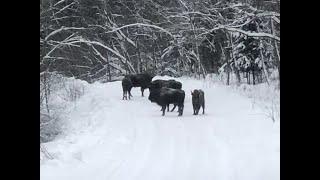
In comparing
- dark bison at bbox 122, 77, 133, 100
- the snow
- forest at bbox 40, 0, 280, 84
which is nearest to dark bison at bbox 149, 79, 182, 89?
the snow

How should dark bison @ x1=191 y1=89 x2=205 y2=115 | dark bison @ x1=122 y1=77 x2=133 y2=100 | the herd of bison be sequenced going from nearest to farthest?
dark bison @ x1=191 y1=89 x2=205 y2=115 → the herd of bison → dark bison @ x1=122 y1=77 x2=133 y2=100

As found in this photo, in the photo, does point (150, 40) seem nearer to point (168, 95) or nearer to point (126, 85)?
point (126, 85)

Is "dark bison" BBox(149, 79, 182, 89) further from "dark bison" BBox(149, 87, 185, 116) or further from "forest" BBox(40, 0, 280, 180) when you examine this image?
"dark bison" BBox(149, 87, 185, 116)

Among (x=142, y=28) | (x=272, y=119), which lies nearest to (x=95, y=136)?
(x=272, y=119)

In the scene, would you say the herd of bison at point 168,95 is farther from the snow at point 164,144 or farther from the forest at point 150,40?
the forest at point 150,40

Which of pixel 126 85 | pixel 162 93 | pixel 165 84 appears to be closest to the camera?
pixel 162 93

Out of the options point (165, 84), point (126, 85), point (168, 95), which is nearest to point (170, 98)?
point (168, 95)

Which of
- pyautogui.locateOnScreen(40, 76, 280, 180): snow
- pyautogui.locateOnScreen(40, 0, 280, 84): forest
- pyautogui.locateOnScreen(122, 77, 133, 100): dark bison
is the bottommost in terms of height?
pyautogui.locateOnScreen(40, 76, 280, 180): snow

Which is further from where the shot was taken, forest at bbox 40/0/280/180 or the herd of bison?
the herd of bison

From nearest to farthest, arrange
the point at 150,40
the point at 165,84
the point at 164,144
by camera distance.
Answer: the point at 164,144
the point at 165,84
the point at 150,40

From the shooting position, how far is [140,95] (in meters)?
21.7

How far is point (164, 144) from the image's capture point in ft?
39.5

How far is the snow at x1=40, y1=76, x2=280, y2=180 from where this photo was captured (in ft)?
30.2
